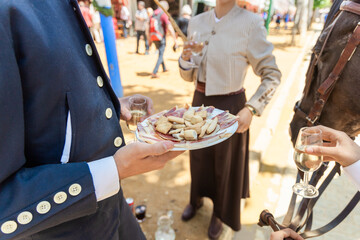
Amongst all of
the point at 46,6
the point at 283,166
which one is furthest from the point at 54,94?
the point at 283,166

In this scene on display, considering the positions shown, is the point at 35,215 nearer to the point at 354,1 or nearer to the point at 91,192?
the point at 91,192

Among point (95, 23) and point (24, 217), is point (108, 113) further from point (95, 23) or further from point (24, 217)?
point (95, 23)

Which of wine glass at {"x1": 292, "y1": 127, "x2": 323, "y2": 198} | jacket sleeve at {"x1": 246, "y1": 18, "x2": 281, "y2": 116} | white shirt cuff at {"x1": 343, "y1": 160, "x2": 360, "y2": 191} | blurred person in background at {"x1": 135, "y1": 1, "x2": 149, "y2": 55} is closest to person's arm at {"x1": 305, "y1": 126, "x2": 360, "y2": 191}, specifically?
white shirt cuff at {"x1": 343, "y1": 160, "x2": 360, "y2": 191}

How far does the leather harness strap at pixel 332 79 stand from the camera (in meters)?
1.46

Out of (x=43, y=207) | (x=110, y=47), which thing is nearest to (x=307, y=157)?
(x=43, y=207)

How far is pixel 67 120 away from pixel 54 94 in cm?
11

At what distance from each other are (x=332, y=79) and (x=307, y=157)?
1.78 feet

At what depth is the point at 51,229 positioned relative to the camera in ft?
3.38

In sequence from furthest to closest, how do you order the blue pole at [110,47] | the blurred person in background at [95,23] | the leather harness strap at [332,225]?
1. the blurred person in background at [95,23]
2. the blue pole at [110,47]
3. the leather harness strap at [332,225]

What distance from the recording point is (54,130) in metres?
0.94

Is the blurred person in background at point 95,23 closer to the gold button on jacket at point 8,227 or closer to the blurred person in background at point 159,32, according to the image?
the blurred person in background at point 159,32

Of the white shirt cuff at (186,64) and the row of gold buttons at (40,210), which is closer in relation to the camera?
the row of gold buttons at (40,210)

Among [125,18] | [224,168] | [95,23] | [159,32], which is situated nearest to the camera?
[224,168]

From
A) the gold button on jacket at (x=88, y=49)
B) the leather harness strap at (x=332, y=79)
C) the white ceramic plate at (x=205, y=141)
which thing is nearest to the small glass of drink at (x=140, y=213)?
the white ceramic plate at (x=205, y=141)
